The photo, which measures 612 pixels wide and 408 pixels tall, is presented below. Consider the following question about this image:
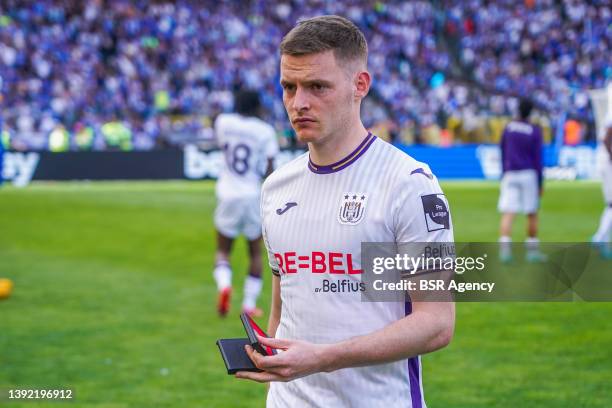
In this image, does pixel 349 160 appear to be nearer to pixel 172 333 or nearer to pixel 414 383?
pixel 414 383

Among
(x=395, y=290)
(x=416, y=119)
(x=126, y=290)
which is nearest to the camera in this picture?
(x=395, y=290)

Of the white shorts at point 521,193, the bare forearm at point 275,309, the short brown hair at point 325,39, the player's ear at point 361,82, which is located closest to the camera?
the short brown hair at point 325,39

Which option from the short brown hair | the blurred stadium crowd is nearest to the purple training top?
the short brown hair

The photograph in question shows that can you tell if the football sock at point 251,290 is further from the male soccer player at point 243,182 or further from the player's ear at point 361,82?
the player's ear at point 361,82

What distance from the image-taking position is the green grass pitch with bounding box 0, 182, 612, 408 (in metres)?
7.23

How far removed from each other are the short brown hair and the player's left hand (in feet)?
3.04

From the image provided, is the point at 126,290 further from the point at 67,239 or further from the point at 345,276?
the point at 345,276

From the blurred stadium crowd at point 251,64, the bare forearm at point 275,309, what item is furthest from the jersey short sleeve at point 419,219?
the blurred stadium crowd at point 251,64

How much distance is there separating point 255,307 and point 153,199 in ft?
48.5

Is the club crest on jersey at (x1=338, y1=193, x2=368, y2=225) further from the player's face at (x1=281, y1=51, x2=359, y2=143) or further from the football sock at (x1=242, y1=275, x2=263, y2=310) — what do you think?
the football sock at (x1=242, y1=275, x2=263, y2=310)

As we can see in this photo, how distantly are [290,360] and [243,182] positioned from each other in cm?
784

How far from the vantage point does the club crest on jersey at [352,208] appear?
2975mm

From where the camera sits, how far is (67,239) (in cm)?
1723

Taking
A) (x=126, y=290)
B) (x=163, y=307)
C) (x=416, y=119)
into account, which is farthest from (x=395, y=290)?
(x=416, y=119)
